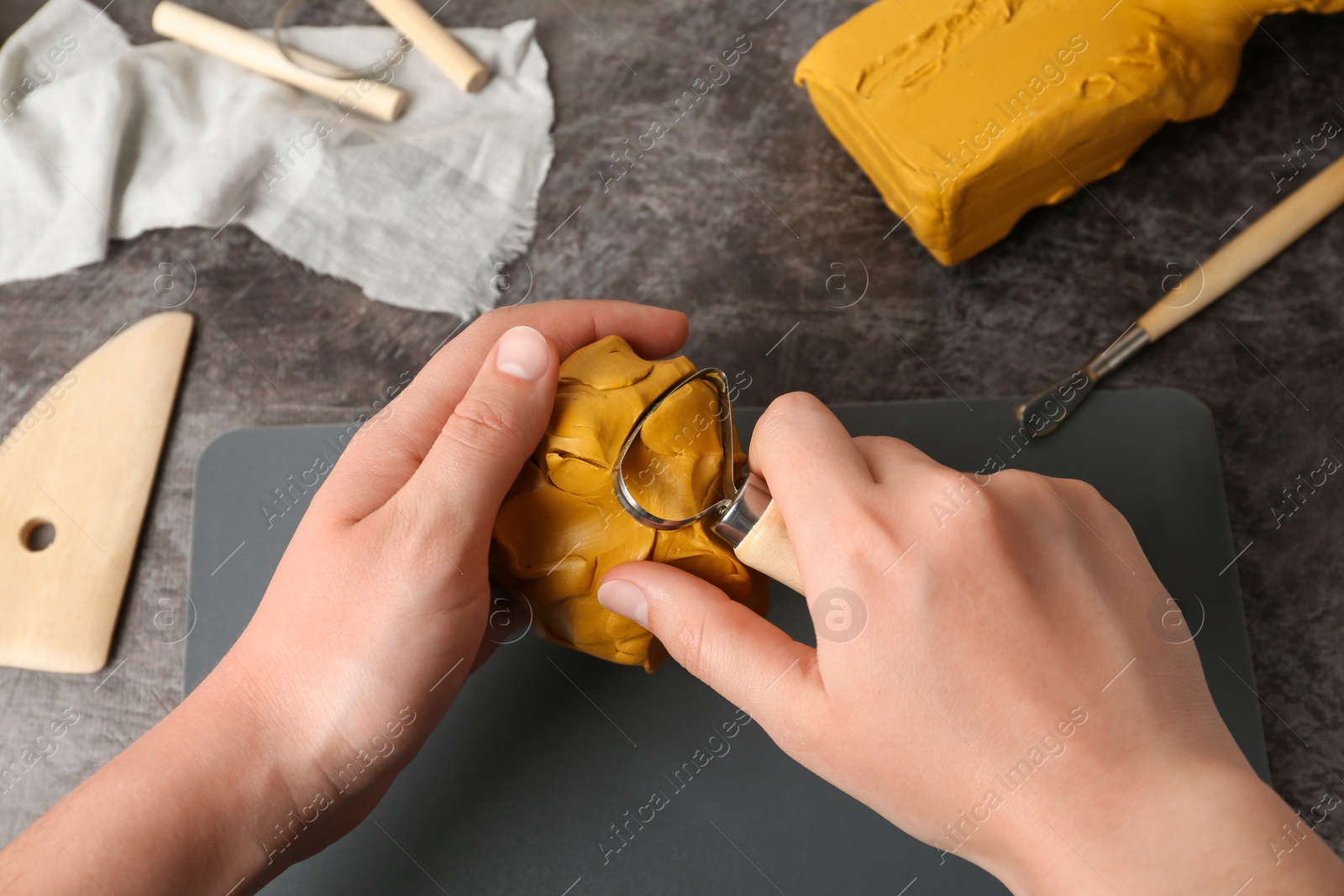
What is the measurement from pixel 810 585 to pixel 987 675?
8.1 inches

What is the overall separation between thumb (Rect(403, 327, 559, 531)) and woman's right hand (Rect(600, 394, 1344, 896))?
30 centimetres

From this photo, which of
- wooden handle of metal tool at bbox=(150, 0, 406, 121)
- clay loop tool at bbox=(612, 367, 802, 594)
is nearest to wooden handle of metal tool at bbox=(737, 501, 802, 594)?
clay loop tool at bbox=(612, 367, 802, 594)

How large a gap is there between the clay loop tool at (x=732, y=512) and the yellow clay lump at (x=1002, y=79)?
61 centimetres

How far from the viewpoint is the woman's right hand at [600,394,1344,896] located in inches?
35.3

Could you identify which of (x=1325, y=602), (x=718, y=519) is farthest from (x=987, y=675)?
(x=1325, y=602)

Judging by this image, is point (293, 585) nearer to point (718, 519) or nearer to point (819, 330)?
point (718, 519)

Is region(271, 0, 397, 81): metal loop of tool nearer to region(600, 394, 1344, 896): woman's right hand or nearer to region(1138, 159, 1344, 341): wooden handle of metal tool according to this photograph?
region(600, 394, 1344, 896): woman's right hand

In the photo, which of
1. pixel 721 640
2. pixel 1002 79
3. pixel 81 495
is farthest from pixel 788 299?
pixel 81 495

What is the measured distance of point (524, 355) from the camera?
1119mm

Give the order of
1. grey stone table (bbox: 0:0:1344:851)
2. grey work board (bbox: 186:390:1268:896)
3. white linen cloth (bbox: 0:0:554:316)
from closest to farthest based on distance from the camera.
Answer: grey work board (bbox: 186:390:1268:896)
grey stone table (bbox: 0:0:1344:851)
white linen cloth (bbox: 0:0:554:316)

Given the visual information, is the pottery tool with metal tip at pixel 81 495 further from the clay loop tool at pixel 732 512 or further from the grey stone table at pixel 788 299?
the clay loop tool at pixel 732 512

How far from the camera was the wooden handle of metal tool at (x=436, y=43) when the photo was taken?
1870 millimetres

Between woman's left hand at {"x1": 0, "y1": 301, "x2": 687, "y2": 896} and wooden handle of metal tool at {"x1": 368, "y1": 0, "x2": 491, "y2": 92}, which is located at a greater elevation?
wooden handle of metal tool at {"x1": 368, "y1": 0, "x2": 491, "y2": 92}

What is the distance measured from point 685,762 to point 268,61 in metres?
1.65
